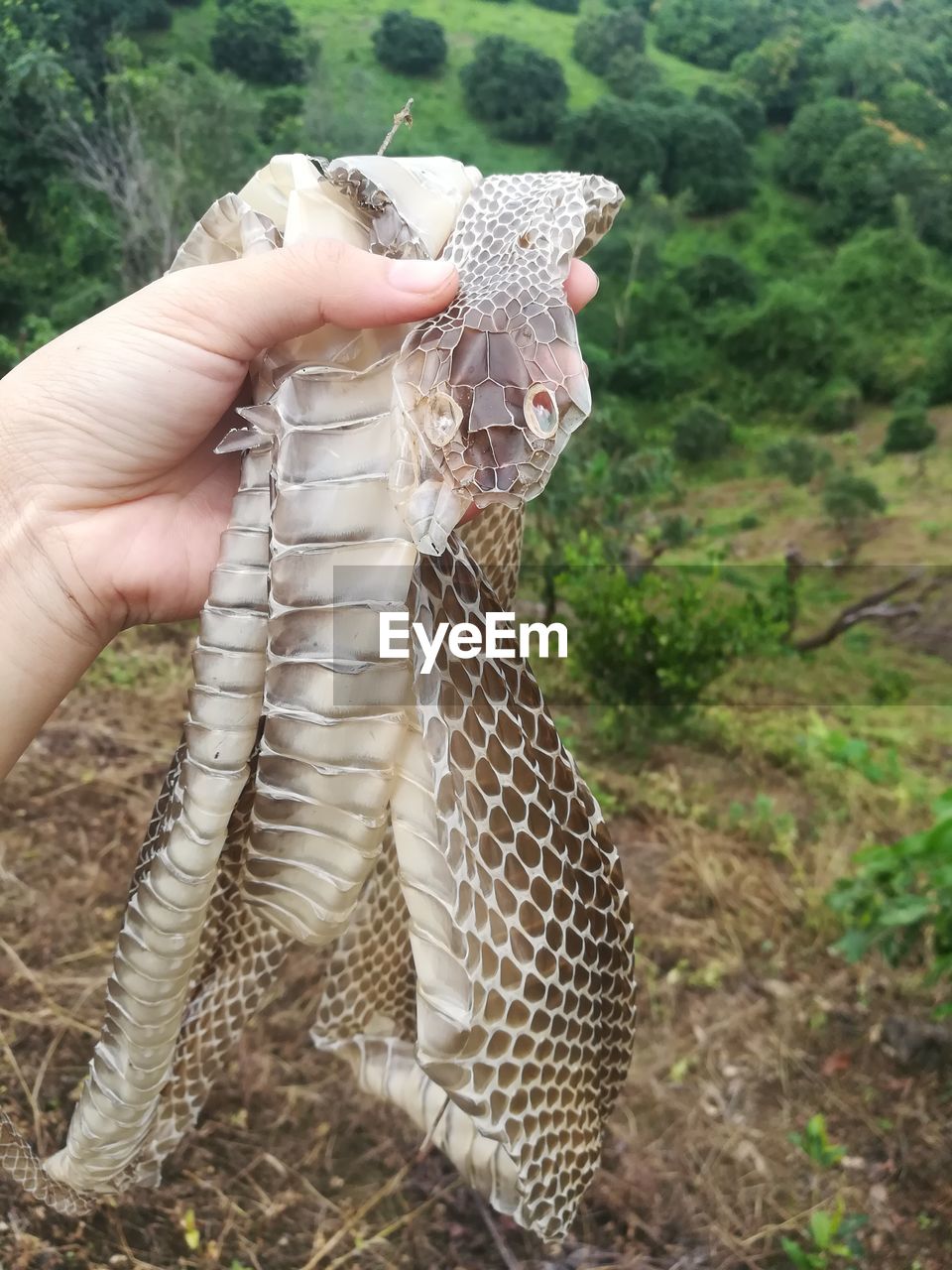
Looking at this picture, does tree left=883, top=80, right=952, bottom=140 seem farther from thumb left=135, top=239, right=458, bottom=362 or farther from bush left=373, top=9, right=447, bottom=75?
thumb left=135, top=239, right=458, bottom=362

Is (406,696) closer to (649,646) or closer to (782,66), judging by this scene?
(649,646)

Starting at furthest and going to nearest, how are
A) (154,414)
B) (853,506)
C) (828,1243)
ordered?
(853,506)
(828,1243)
(154,414)

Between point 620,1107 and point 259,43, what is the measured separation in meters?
2.89

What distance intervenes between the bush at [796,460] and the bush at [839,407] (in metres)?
0.21

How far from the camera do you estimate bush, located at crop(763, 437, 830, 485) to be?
3.18 meters

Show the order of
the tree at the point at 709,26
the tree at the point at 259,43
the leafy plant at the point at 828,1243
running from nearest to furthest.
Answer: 1. the leafy plant at the point at 828,1243
2. the tree at the point at 259,43
3. the tree at the point at 709,26

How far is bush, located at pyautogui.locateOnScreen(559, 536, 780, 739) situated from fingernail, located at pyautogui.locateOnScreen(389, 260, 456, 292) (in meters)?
1.45

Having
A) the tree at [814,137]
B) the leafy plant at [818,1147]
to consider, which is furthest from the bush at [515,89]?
the leafy plant at [818,1147]

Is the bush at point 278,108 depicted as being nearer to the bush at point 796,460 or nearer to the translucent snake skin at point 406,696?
the bush at point 796,460

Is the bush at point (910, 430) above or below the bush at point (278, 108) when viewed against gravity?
below

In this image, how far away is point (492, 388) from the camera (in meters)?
0.58

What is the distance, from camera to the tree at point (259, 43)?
265cm

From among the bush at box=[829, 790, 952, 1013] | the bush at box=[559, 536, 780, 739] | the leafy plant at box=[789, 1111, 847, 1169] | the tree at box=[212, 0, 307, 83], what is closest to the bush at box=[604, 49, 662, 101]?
the tree at box=[212, 0, 307, 83]

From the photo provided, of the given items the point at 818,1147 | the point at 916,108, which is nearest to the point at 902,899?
the point at 818,1147
